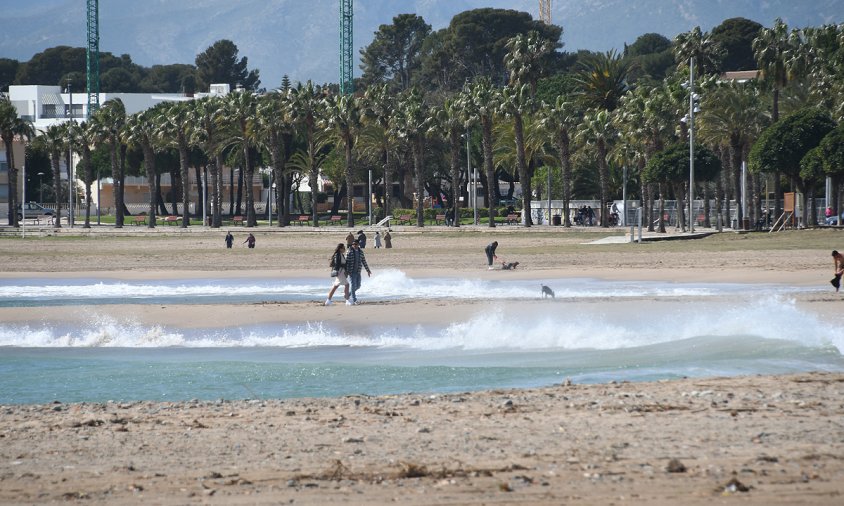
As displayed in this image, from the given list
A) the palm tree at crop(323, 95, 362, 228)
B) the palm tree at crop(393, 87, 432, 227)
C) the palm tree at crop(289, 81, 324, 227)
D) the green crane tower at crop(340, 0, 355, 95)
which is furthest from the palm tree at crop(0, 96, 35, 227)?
the green crane tower at crop(340, 0, 355, 95)

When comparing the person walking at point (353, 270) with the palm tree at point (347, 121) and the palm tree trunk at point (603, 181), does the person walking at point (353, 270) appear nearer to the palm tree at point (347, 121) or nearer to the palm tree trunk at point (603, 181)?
the palm tree trunk at point (603, 181)

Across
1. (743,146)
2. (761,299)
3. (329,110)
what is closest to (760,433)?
(761,299)

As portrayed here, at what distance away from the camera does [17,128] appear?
89062 millimetres

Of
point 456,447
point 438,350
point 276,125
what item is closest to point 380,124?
point 276,125

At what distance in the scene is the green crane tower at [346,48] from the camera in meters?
152

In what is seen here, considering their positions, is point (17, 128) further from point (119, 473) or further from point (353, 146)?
point (119, 473)

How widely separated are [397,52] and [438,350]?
153467mm

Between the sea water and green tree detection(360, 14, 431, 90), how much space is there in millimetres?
144425

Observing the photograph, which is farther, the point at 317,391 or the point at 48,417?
the point at 317,391

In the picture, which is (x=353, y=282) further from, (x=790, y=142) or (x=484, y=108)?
(x=484, y=108)

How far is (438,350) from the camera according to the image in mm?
19141

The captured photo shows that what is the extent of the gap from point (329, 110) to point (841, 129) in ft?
129

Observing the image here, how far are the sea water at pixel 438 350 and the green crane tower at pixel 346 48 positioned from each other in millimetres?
126229

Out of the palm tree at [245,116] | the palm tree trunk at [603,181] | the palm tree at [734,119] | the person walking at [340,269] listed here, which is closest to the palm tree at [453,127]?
the palm tree trunk at [603,181]
